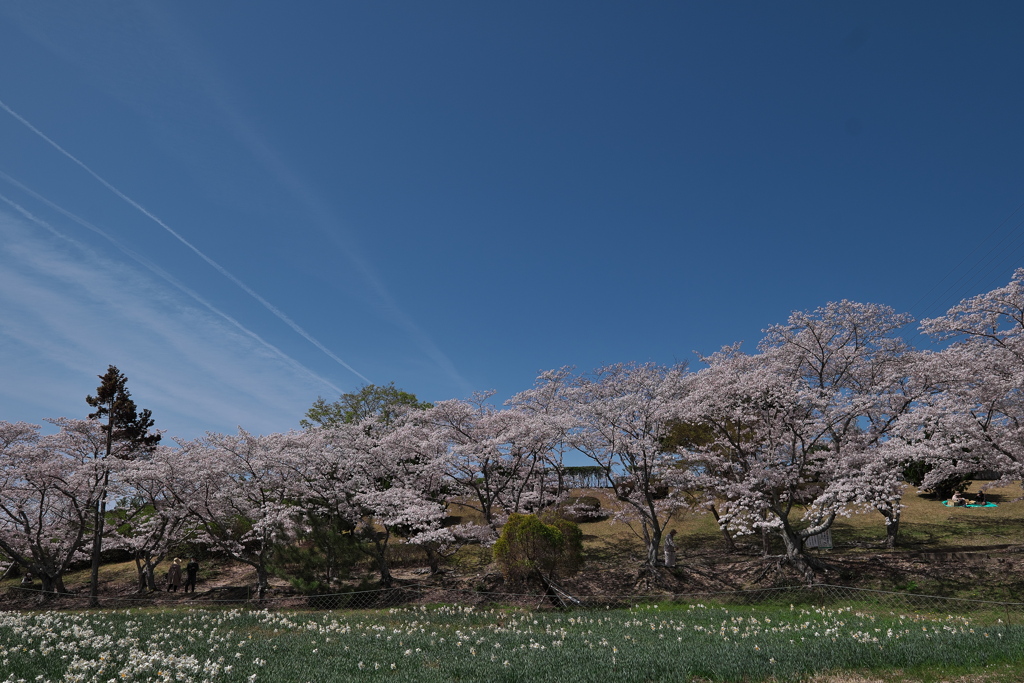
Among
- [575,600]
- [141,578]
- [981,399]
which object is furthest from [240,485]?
[981,399]

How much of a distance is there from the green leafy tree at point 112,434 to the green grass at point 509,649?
11724 mm

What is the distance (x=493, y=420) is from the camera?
2555 centimetres

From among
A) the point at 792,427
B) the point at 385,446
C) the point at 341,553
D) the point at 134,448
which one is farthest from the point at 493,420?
the point at 134,448

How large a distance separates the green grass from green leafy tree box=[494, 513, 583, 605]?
3.36 m

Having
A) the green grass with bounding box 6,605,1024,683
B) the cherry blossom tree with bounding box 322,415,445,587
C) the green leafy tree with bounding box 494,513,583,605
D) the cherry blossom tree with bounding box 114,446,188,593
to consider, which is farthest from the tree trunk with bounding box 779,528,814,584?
the cherry blossom tree with bounding box 114,446,188,593

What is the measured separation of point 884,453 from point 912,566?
188 inches

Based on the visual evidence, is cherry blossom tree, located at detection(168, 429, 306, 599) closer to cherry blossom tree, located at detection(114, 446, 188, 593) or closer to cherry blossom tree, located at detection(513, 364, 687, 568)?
cherry blossom tree, located at detection(114, 446, 188, 593)

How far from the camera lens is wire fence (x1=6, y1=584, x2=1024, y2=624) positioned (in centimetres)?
1516

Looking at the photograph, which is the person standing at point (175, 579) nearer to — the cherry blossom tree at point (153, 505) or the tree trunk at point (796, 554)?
the cherry blossom tree at point (153, 505)

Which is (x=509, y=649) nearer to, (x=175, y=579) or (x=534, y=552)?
(x=534, y=552)

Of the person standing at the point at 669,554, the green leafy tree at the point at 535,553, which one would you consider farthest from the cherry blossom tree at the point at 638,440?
the green leafy tree at the point at 535,553

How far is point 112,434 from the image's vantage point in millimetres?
25922

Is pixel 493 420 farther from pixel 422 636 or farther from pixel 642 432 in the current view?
pixel 422 636

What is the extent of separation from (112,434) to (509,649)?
25011mm
